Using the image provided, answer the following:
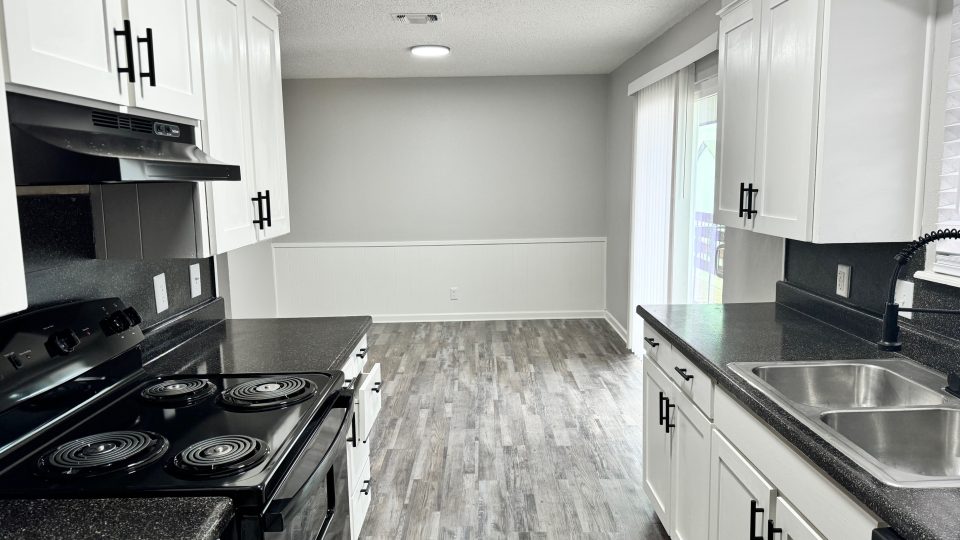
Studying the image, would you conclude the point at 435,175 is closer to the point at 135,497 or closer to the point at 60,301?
the point at 60,301

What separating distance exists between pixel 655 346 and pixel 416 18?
2.57 m

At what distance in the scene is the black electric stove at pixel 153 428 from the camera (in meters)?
1.33

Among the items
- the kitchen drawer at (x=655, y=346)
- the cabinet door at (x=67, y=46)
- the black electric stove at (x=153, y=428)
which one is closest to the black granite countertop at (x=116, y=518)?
the black electric stove at (x=153, y=428)

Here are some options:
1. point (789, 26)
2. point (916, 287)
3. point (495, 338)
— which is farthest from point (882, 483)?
point (495, 338)

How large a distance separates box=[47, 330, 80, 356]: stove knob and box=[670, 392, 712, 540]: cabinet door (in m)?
1.85

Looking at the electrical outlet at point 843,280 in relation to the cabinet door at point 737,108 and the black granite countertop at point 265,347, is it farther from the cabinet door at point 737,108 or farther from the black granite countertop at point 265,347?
the black granite countertop at point 265,347

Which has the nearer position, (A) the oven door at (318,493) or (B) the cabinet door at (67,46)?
(B) the cabinet door at (67,46)

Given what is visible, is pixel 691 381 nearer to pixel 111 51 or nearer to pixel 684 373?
pixel 684 373

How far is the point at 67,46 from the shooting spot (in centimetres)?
132

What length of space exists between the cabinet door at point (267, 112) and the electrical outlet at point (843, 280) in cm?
220

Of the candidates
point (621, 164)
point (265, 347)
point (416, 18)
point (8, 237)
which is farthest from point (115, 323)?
point (621, 164)

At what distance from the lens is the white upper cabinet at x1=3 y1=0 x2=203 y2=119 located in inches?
47.0

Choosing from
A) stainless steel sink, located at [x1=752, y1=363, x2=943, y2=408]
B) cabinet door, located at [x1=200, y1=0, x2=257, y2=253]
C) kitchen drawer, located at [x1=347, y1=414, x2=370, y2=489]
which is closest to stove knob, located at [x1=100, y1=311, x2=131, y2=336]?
cabinet door, located at [x1=200, y1=0, x2=257, y2=253]

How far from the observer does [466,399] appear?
14.3 ft
